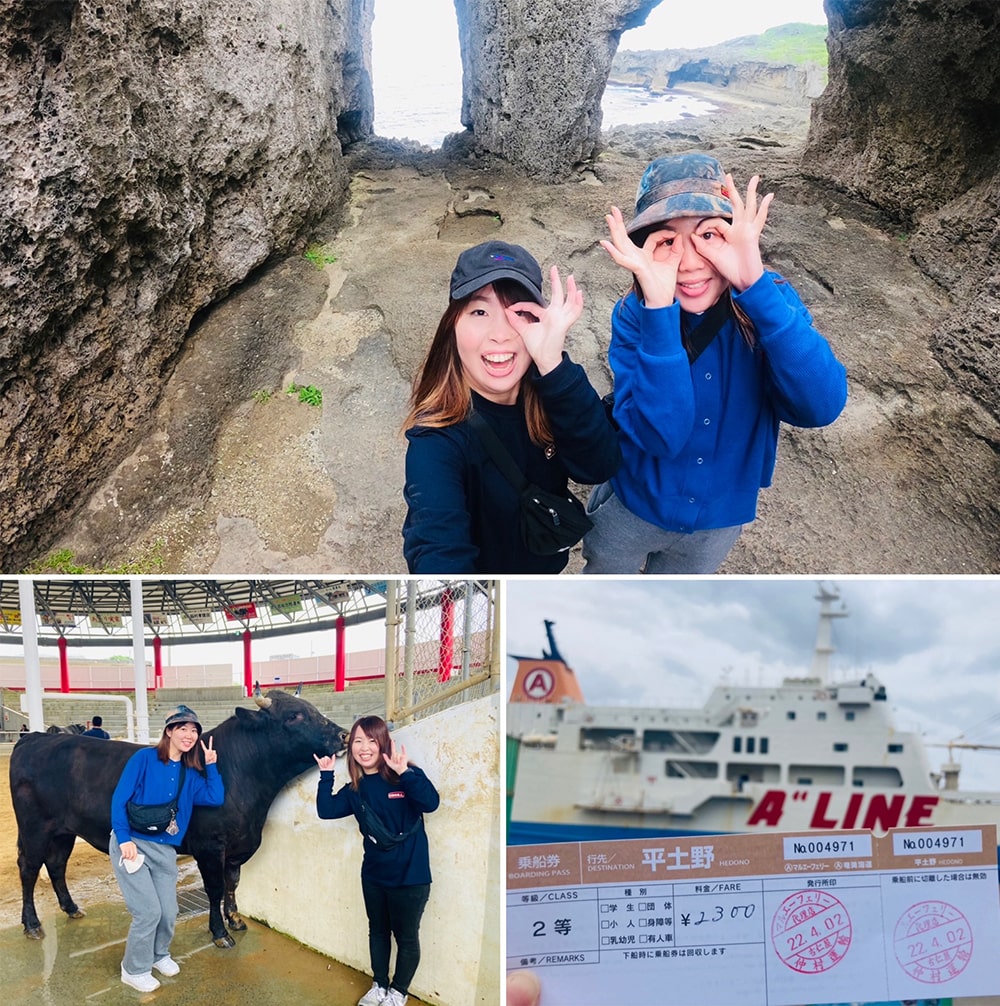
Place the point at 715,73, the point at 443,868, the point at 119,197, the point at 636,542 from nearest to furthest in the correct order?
1. the point at 443,868
2. the point at 636,542
3. the point at 119,197
4. the point at 715,73

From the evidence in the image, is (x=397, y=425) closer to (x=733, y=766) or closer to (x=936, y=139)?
(x=733, y=766)

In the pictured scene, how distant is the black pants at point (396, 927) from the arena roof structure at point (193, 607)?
0.75 metres

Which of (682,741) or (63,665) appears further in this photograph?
(63,665)

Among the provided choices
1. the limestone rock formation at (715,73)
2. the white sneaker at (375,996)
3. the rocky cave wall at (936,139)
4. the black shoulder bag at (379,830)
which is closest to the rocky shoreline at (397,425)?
the rocky cave wall at (936,139)

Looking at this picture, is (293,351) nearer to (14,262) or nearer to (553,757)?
(14,262)

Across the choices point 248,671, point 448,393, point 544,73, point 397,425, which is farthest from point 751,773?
point 544,73

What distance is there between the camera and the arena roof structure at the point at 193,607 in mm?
2125

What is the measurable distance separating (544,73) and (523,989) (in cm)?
790

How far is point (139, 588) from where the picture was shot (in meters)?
2.13

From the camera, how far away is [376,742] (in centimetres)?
210

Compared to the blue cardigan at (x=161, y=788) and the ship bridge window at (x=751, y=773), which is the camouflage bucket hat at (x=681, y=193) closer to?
the ship bridge window at (x=751, y=773)

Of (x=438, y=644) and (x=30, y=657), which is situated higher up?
(x=438, y=644)

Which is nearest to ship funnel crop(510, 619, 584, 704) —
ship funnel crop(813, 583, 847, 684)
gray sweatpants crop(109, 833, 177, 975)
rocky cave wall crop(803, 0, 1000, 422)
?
ship funnel crop(813, 583, 847, 684)

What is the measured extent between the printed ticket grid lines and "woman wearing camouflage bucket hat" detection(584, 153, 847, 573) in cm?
101
